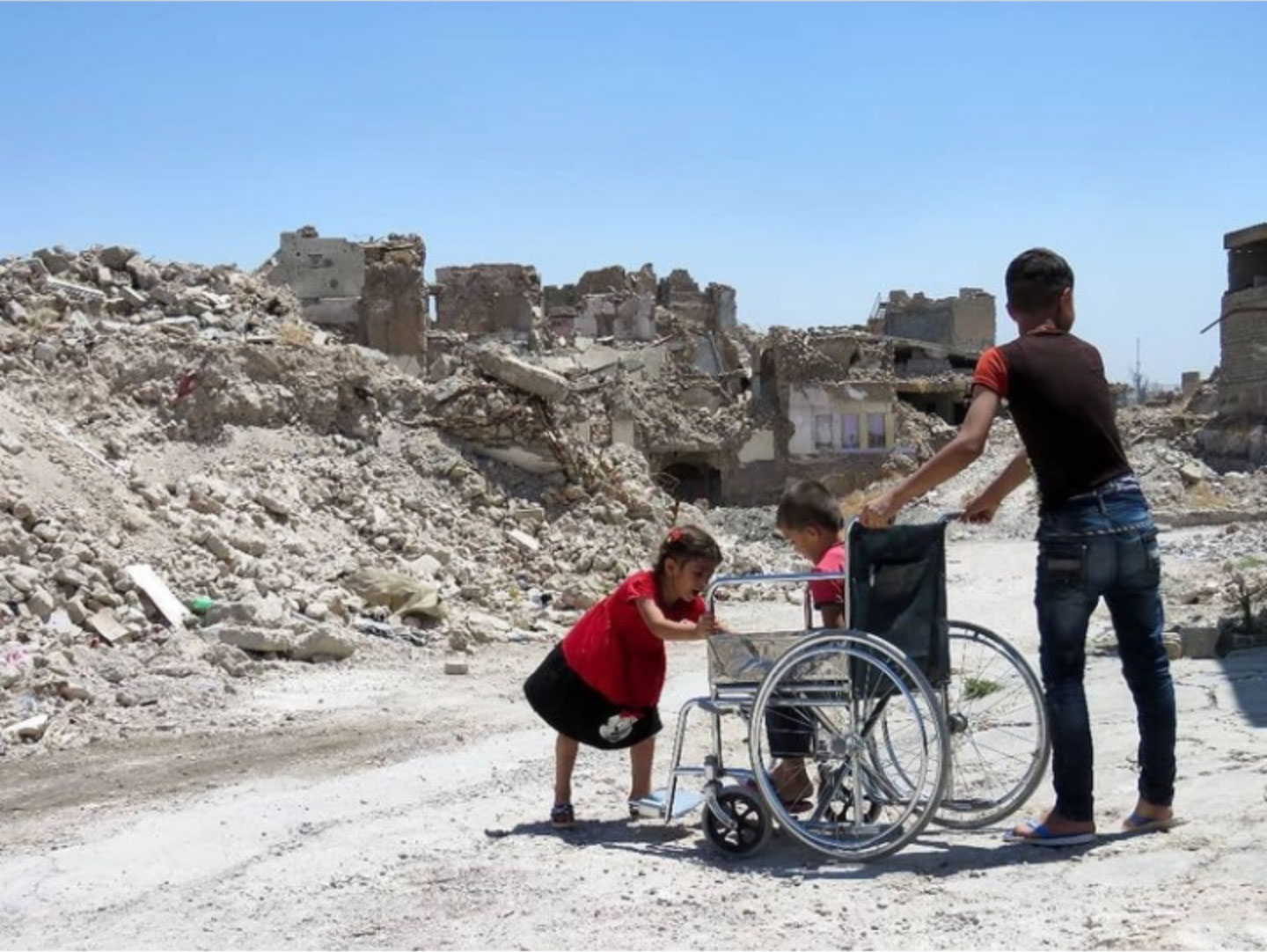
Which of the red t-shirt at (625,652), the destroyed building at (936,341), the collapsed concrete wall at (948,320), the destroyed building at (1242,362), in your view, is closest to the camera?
the red t-shirt at (625,652)

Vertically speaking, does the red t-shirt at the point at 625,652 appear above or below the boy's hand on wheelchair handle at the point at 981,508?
below

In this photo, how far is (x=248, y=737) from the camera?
802 centimetres

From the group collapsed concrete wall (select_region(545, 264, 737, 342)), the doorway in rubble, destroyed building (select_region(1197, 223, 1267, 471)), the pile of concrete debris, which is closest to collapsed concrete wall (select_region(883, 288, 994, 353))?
collapsed concrete wall (select_region(545, 264, 737, 342))

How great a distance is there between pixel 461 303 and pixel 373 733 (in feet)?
89.9

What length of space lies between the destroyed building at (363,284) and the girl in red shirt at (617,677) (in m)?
20.1

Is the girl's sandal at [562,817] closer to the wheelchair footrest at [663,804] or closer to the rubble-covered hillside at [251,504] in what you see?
the wheelchair footrest at [663,804]

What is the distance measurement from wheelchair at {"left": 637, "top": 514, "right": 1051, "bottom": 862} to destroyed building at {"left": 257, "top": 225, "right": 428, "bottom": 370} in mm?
20810

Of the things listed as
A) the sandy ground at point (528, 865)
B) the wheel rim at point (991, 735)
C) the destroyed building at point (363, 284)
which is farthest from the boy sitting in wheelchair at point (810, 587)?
the destroyed building at point (363, 284)

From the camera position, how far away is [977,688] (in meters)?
5.79

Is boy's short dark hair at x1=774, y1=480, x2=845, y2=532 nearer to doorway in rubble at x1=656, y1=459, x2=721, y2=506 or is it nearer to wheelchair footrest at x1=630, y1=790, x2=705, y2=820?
wheelchair footrest at x1=630, y1=790, x2=705, y2=820

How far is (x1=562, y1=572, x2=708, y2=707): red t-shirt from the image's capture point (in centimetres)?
513

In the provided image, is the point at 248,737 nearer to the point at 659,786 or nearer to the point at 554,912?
the point at 659,786

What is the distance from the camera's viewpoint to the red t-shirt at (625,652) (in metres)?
5.13

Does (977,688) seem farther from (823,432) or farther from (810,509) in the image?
(823,432)
